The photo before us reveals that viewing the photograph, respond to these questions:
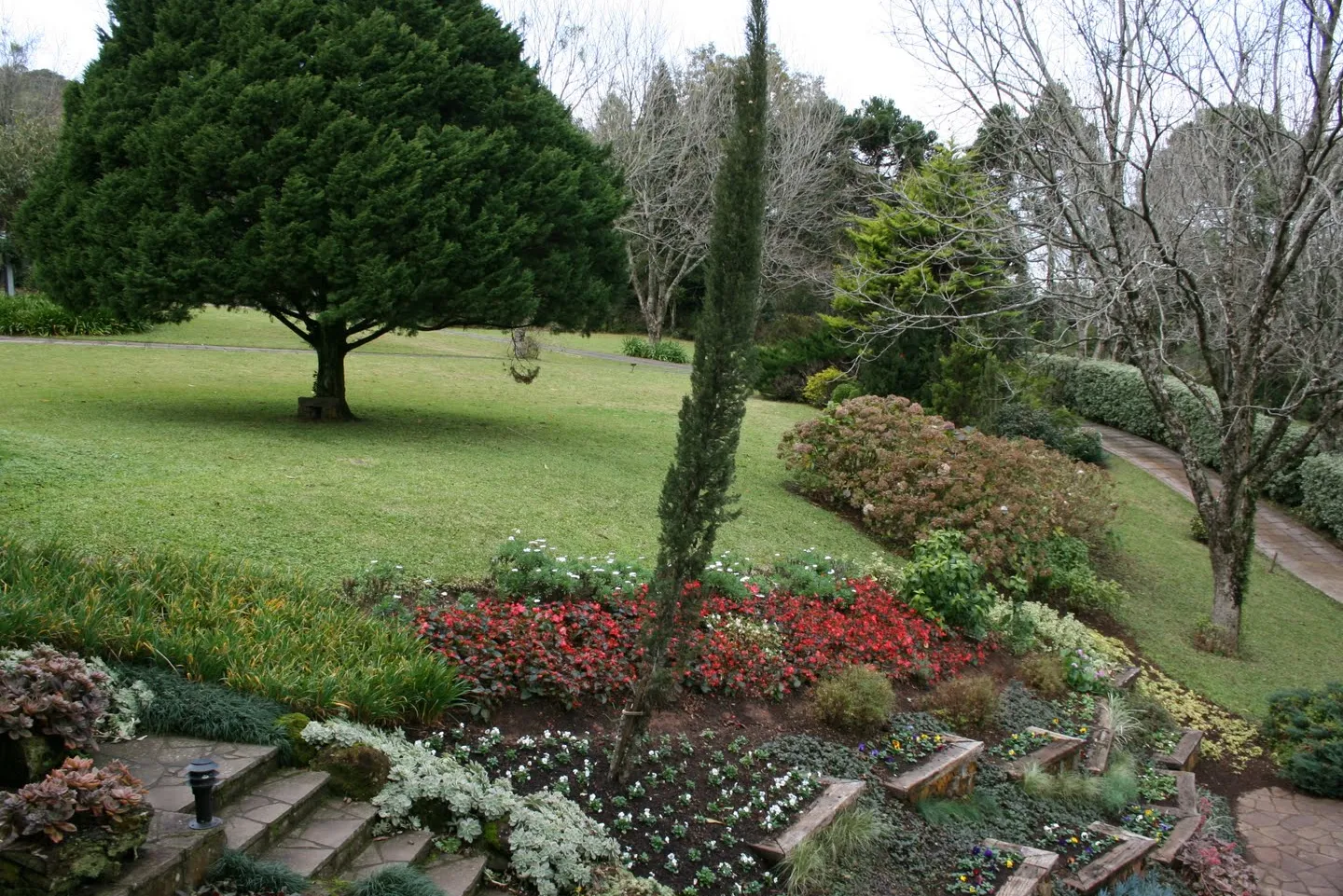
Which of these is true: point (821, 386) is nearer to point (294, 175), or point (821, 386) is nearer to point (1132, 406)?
point (1132, 406)

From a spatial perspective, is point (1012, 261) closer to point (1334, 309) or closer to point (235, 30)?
point (1334, 309)

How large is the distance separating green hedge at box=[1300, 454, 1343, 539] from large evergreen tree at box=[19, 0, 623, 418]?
12237 millimetres

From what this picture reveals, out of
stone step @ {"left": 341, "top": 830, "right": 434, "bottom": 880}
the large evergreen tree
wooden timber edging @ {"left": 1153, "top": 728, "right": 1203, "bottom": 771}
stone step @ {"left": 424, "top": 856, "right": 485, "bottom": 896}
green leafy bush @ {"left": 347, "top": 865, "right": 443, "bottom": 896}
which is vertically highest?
the large evergreen tree

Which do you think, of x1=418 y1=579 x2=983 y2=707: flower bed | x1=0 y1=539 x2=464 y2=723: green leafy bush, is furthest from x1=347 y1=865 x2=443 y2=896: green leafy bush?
x1=418 y1=579 x2=983 y2=707: flower bed

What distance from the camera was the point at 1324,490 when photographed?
15391mm

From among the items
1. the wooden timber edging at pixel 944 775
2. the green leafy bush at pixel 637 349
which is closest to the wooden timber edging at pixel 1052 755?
the wooden timber edging at pixel 944 775

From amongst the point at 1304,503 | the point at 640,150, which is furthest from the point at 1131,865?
the point at 640,150

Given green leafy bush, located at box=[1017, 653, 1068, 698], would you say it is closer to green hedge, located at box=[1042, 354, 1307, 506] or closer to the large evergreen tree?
the large evergreen tree

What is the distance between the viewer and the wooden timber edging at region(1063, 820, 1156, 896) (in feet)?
17.2

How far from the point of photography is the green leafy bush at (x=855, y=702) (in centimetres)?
609

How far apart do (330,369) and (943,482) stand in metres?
7.72

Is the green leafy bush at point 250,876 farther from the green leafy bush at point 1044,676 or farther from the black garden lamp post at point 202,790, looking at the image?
the green leafy bush at point 1044,676

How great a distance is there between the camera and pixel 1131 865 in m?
5.52

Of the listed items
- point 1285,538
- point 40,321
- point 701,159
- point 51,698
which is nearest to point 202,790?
point 51,698
